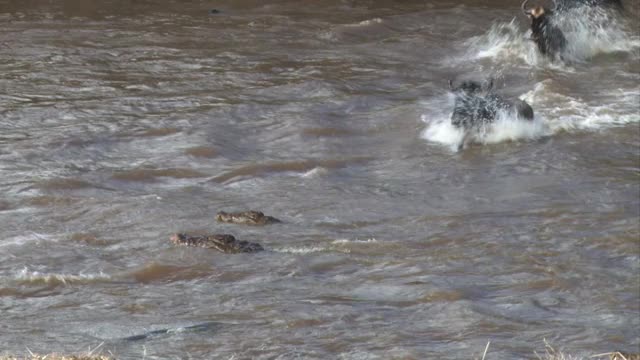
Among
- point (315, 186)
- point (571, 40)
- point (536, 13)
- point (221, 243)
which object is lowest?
point (315, 186)

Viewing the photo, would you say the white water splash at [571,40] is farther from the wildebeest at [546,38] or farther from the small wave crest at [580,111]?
the small wave crest at [580,111]

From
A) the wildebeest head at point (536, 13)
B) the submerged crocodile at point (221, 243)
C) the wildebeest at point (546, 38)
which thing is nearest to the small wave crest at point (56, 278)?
the submerged crocodile at point (221, 243)

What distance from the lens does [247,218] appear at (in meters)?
8.18

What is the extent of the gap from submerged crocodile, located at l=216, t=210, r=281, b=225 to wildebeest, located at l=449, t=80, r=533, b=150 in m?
2.45

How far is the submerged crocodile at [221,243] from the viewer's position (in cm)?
757

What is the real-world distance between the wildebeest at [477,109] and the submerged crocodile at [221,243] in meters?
3.01

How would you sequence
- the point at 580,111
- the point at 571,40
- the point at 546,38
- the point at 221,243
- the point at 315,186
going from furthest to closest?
1. the point at 571,40
2. the point at 546,38
3. the point at 580,111
4. the point at 315,186
5. the point at 221,243

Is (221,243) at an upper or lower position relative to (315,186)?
upper

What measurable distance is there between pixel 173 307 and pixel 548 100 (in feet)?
18.5

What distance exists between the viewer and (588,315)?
6.66 metres

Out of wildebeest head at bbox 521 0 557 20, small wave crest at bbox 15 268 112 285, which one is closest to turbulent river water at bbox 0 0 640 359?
small wave crest at bbox 15 268 112 285

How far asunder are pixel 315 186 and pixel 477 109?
2.08m

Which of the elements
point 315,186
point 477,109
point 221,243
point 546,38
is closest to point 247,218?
point 221,243

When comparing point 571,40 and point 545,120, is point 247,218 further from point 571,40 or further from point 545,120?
point 571,40
